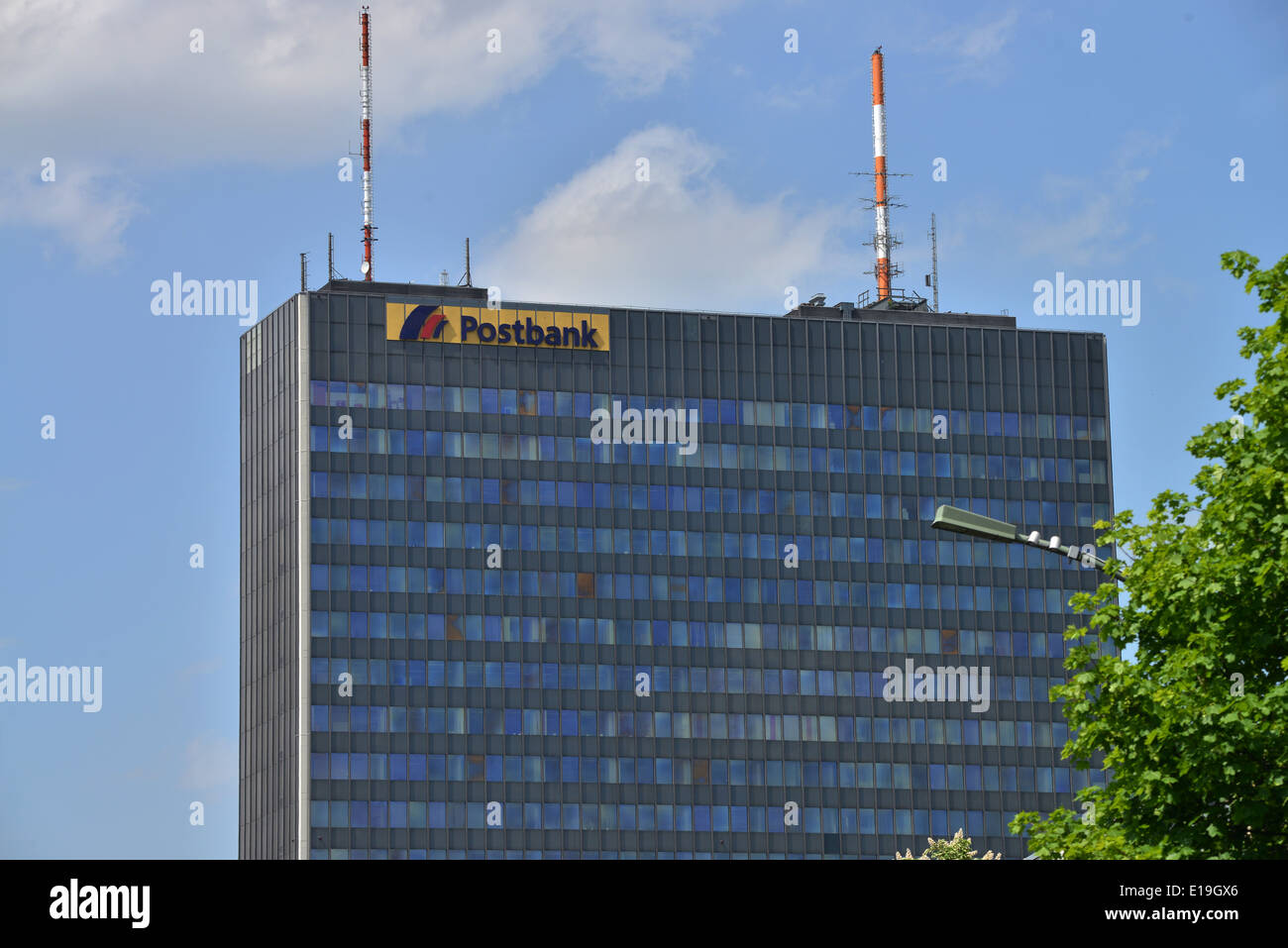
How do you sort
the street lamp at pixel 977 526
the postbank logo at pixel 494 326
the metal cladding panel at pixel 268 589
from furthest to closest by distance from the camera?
the postbank logo at pixel 494 326 → the metal cladding panel at pixel 268 589 → the street lamp at pixel 977 526

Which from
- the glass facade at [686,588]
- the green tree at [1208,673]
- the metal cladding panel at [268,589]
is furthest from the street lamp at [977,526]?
the metal cladding panel at [268,589]

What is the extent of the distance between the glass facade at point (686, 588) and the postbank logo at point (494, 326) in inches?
32.0

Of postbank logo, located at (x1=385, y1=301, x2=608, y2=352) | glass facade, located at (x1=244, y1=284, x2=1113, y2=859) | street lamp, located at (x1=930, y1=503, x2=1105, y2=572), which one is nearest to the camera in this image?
street lamp, located at (x1=930, y1=503, x2=1105, y2=572)

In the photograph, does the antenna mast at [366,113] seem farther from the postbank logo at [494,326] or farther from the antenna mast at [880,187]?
the antenna mast at [880,187]

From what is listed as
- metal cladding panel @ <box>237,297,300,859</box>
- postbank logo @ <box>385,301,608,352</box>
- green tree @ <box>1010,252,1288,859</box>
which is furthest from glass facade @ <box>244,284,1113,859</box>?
green tree @ <box>1010,252,1288,859</box>

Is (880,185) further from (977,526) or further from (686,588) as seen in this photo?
(977,526)

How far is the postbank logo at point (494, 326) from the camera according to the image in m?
145

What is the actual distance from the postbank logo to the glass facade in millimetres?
814

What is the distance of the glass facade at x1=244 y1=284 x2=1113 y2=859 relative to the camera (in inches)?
5502

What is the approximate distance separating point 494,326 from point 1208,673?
115 meters

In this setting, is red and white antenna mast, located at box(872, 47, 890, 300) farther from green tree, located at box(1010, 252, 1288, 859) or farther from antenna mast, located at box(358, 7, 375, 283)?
green tree, located at box(1010, 252, 1288, 859)

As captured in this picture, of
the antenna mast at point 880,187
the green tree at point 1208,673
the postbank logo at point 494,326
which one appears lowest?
the green tree at point 1208,673
